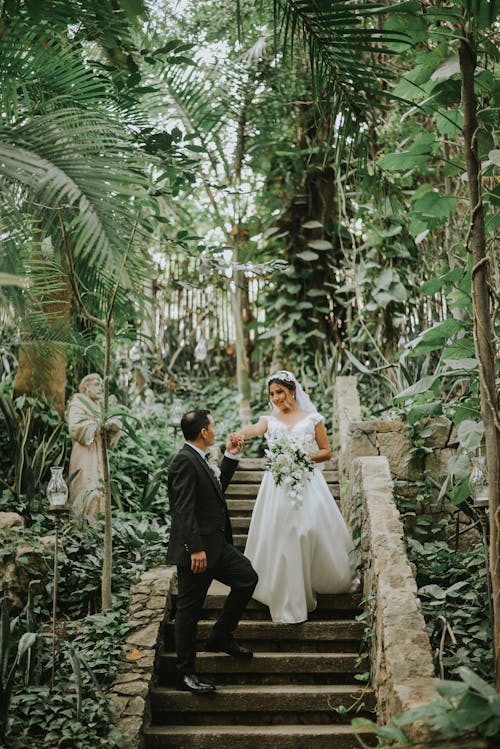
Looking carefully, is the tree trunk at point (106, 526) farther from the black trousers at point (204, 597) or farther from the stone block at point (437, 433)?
the stone block at point (437, 433)

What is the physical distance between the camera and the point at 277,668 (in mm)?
4512

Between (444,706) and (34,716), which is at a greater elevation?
(444,706)

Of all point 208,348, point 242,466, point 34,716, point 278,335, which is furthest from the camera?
point 208,348

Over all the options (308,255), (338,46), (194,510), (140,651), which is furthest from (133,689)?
(308,255)

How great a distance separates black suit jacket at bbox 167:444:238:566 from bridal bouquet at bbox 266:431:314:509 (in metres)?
0.58

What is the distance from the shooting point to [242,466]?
720cm

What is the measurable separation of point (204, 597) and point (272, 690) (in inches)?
24.5

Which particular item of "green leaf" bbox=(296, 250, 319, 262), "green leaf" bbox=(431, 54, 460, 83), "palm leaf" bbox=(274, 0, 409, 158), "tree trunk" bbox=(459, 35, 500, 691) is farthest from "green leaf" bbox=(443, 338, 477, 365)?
"green leaf" bbox=(296, 250, 319, 262)

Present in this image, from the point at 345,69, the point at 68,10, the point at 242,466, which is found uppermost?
the point at 68,10

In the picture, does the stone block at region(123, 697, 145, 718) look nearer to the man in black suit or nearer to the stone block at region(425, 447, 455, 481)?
the man in black suit

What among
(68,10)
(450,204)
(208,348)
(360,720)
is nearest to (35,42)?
(68,10)

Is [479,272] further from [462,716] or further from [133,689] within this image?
[133,689]

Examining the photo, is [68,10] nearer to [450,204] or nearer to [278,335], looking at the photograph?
[450,204]

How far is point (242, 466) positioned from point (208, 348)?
192 inches
